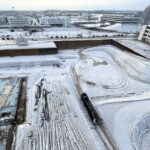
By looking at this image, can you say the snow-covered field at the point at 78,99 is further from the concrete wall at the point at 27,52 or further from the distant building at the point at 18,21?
the distant building at the point at 18,21

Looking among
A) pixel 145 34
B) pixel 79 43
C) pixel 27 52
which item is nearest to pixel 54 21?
pixel 79 43

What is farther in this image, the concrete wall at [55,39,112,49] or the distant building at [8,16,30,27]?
the distant building at [8,16,30,27]

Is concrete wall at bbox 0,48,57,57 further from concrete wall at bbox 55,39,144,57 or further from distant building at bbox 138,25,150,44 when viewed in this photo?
distant building at bbox 138,25,150,44

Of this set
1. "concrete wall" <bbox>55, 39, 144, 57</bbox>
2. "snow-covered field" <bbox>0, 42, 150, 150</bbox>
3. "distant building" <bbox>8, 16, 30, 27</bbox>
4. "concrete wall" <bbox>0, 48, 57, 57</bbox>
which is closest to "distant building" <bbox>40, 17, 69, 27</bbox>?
"distant building" <bbox>8, 16, 30, 27</bbox>

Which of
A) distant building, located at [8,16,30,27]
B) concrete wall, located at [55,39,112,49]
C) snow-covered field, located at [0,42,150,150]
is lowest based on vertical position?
distant building, located at [8,16,30,27]

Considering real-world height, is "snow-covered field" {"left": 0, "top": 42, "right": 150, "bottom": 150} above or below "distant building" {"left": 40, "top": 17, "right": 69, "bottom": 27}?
above

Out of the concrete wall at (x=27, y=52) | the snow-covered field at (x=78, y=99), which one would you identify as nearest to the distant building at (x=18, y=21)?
the concrete wall at (x=27, y=52)

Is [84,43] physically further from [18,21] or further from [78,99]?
[18,21]

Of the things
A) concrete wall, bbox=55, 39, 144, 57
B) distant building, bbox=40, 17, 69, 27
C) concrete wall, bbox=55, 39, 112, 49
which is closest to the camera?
concrete wall, bbox=55, 39, 144, 57

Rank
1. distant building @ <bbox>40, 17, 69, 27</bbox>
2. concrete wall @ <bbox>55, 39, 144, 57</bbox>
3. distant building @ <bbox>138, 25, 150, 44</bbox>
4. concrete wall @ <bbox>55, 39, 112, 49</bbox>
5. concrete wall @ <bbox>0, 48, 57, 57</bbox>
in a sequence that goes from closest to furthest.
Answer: concrete wall @ <bbox>0, 48, 57, 57</bbox>, concrete wall @ <bbox>55, 39, 144, 57</bbox>, concrete wall @ <bbox>55, 39, 112, 49</bbox>, distant building @ <bbox>138, 25, 150, 44</bbox>, distant building @ <bbox>40, 17, 69, 27</bbox>
